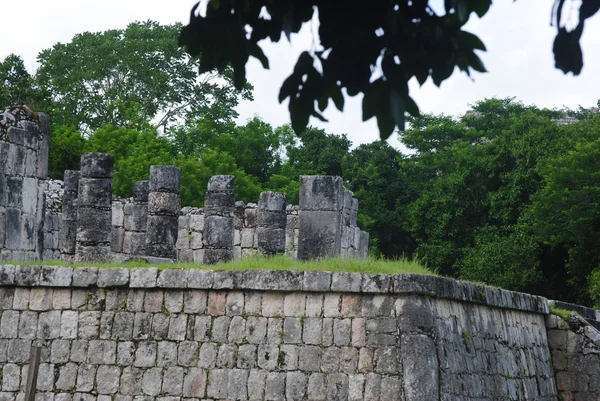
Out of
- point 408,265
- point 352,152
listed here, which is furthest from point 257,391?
point 352,152

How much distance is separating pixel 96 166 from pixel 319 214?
11.2ft

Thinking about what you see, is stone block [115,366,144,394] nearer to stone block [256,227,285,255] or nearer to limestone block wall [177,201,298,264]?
stone block [256,227,285,255]

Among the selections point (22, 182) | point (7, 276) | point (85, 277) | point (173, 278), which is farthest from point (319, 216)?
point (7, 276)

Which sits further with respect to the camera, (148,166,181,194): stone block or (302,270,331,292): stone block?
(148,166,181,194): stone block

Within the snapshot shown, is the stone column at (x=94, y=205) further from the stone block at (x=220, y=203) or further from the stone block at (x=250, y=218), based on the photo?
the stone block at (x=250, y=218)

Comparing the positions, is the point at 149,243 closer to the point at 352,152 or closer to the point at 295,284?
the point at 295,284

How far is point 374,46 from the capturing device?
4.86 meters

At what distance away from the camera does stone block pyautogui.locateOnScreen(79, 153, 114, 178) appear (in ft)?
55.7

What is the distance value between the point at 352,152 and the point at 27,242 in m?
27.5

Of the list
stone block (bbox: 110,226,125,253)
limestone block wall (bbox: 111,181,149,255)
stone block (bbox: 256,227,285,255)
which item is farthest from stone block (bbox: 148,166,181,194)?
stone block (bbox: 110,226,125,253)

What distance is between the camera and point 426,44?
486 cm

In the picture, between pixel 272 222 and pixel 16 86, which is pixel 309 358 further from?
pixel 16 86

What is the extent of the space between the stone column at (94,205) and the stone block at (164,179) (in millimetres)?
682

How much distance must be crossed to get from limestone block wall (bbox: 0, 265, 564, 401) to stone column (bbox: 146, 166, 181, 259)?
458 cm
